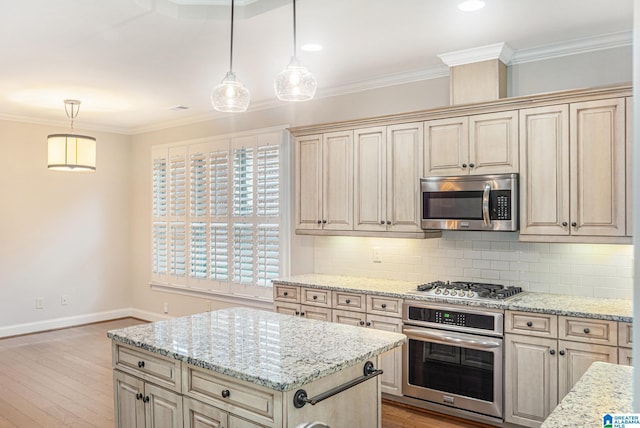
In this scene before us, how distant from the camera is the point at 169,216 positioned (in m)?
6.87

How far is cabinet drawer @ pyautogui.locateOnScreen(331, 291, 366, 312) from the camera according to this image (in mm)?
4129

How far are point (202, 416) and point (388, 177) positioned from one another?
2.62 m

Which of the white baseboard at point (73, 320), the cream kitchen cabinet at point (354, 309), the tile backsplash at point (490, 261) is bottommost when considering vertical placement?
the white baseboard at point (73, 320)

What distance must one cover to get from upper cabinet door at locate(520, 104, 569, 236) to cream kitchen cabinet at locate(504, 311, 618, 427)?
25.7 inches

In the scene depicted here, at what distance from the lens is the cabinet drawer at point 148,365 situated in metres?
2.38

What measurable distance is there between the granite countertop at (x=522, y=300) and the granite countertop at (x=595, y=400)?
3.84 feet

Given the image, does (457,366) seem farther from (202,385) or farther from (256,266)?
(256,266)

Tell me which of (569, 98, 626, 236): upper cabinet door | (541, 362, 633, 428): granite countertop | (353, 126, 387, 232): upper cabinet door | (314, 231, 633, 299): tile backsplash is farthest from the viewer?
(353, 126, 387, 232): upper cabinet door

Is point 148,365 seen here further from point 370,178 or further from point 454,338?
point 370,178

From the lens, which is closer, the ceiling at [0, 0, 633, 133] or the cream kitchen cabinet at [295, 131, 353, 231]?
the ceiling at [0, 0, 633, 133]

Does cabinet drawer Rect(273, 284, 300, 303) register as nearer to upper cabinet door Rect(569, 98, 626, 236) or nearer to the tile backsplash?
the tile backsplash

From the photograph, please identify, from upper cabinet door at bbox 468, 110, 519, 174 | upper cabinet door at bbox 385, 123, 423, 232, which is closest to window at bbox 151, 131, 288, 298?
upper cabinet door at bbox 385, 123, 423, 232

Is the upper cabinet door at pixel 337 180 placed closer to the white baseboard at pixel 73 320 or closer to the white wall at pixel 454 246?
the white wall at pixel 454 246

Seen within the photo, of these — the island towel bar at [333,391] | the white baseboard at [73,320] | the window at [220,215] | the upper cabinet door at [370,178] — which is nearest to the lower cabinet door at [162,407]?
the island towel bar at [333,391]
